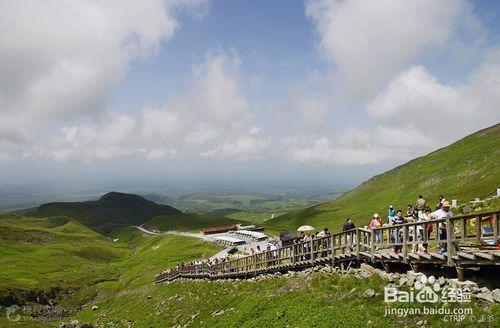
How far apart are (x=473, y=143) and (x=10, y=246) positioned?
175141mm

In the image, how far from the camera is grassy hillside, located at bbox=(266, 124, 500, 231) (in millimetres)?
100750

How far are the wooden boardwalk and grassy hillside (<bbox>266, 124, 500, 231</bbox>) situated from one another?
69.2 metres

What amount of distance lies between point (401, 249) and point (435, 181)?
119170 mm

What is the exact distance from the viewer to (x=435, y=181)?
12862 centimetres

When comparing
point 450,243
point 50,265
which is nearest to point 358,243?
point 450,243

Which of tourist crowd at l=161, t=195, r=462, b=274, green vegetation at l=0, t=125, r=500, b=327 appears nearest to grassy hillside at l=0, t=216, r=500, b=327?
green vegetation at l=0, t=125, r=500, b=327

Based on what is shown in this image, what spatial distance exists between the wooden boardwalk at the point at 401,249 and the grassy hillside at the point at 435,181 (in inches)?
2723

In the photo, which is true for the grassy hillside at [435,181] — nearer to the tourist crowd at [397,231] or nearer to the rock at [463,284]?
the tourist crowd at [397,231]

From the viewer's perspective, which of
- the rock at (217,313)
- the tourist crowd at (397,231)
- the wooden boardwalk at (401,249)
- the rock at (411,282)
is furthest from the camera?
the rock at (217,313)

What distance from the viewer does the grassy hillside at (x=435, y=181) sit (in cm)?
10075

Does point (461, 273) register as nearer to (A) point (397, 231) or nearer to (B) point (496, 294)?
(B) point (496, 294)

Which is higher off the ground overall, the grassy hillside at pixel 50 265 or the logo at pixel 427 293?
the logo at pixel 427 293

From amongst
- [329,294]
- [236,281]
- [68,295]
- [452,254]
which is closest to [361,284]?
[329,294]

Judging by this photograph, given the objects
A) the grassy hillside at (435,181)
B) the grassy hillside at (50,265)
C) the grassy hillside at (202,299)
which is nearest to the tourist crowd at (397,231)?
the grassy hillside at (202,299)
